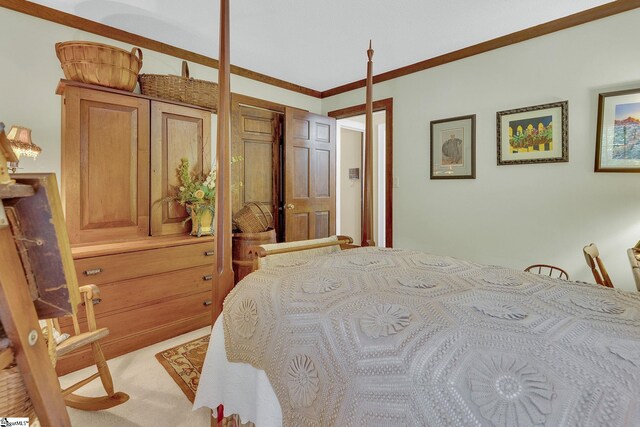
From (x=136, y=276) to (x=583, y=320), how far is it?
2.53 metres

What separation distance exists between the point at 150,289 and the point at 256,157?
6.22 ft

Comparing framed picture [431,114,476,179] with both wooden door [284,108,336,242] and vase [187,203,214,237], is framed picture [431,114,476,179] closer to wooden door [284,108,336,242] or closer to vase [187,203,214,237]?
wooden door [284,108,336,242]

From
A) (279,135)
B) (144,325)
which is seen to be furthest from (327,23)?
(144,325)

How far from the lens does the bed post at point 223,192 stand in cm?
151

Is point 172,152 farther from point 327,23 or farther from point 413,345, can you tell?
point 413,345

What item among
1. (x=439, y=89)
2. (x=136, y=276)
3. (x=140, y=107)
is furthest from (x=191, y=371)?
(x=439, y=89)

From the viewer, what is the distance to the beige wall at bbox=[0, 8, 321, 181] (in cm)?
222

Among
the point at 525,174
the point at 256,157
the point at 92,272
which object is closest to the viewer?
the point at 92,272

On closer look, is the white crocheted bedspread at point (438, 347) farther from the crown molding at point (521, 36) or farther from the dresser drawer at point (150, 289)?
the crown molding at point (521, 36)

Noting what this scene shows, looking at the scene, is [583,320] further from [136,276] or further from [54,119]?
[54,119]

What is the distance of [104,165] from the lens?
2354 mm

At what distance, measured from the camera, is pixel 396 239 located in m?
3.65

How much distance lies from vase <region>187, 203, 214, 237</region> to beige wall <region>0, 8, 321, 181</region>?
39.9 inches

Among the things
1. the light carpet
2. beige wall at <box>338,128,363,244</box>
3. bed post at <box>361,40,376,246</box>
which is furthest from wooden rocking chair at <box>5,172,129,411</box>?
beige wall at <box>338,128,363,244</box>
